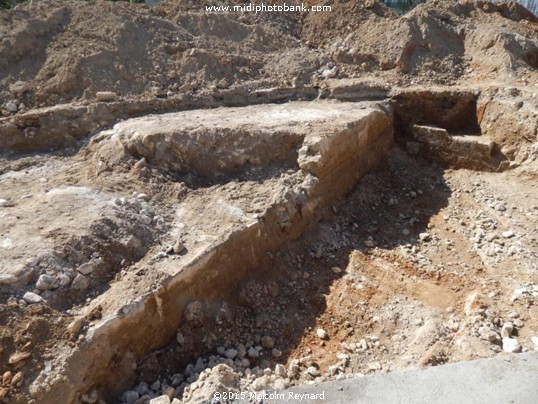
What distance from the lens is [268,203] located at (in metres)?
4.91

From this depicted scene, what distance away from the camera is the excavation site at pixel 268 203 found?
3.60 metres

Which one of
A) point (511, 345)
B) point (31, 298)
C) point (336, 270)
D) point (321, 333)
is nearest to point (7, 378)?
point (31, 298)

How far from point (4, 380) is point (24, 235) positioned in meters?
1.40

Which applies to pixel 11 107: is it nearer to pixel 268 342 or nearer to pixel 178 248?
pixel 178 248

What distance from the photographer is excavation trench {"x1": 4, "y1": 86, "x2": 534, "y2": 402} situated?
12.0 feet

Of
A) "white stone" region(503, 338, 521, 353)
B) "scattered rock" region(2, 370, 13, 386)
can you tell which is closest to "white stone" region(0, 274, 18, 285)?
"scattered rock" region(2, 370, 13, 386)

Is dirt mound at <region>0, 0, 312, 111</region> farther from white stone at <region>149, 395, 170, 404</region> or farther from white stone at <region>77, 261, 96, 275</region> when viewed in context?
white stone at <region>149, 395, 170, 404</region>

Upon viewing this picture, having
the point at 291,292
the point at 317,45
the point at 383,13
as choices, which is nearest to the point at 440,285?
the point at 291,292

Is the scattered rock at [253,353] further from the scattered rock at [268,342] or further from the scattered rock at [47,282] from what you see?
the scattered rock at [47,282]

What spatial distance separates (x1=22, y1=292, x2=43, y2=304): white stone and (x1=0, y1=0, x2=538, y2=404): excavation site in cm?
2

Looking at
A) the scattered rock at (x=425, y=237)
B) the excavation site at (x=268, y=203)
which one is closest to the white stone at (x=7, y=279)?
the excavation site at (x=268, y=203)

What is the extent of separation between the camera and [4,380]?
317 centimetres

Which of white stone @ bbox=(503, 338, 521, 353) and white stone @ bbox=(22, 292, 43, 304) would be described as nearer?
white stone @ bbox=(22, 292, 43, 304)

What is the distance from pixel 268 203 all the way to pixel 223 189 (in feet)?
2.07
